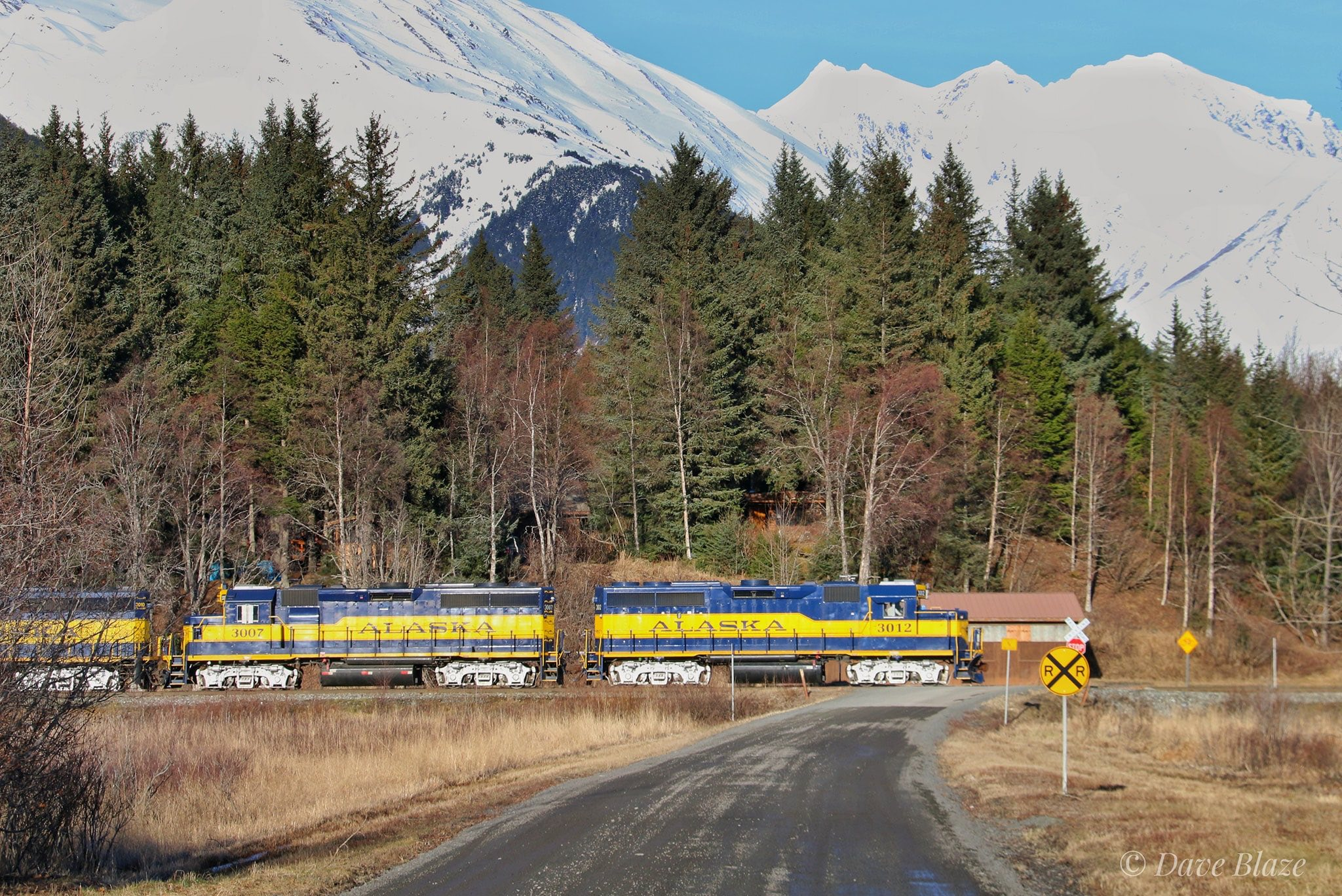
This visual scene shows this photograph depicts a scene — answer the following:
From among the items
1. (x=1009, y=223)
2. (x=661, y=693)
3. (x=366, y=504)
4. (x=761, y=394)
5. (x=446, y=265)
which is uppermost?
(x=1009, y=223)

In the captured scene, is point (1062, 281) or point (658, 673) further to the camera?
point (1062, 281)

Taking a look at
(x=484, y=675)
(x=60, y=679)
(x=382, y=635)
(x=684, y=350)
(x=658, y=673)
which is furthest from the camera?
(x=684, y=350)

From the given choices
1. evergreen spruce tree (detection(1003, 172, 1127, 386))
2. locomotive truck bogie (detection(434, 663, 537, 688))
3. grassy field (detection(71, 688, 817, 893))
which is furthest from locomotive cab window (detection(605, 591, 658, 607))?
evergreen spruce tree (detection(1003, 172, 1127, 386))

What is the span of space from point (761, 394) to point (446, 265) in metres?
20.2

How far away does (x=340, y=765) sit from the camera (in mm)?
25828

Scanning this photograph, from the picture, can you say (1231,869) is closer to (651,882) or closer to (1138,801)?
(1138,801)

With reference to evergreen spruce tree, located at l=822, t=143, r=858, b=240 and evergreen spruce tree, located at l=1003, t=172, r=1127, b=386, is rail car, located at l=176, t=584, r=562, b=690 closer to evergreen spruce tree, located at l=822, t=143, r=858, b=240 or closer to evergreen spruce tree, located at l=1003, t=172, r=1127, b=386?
evergreen spruce tree, located at l=1003, t=172, r=1127, b=386

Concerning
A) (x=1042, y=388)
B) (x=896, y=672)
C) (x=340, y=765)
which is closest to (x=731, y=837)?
(x=340, y=765)

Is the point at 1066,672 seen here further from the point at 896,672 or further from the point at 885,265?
the point at 885,265

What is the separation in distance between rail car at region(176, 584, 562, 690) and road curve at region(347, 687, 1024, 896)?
20169 millimetres

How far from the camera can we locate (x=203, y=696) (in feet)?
127

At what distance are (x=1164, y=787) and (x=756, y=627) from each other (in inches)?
941

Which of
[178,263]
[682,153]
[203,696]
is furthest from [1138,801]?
[178,263]

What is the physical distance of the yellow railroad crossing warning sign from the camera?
69.8ft
